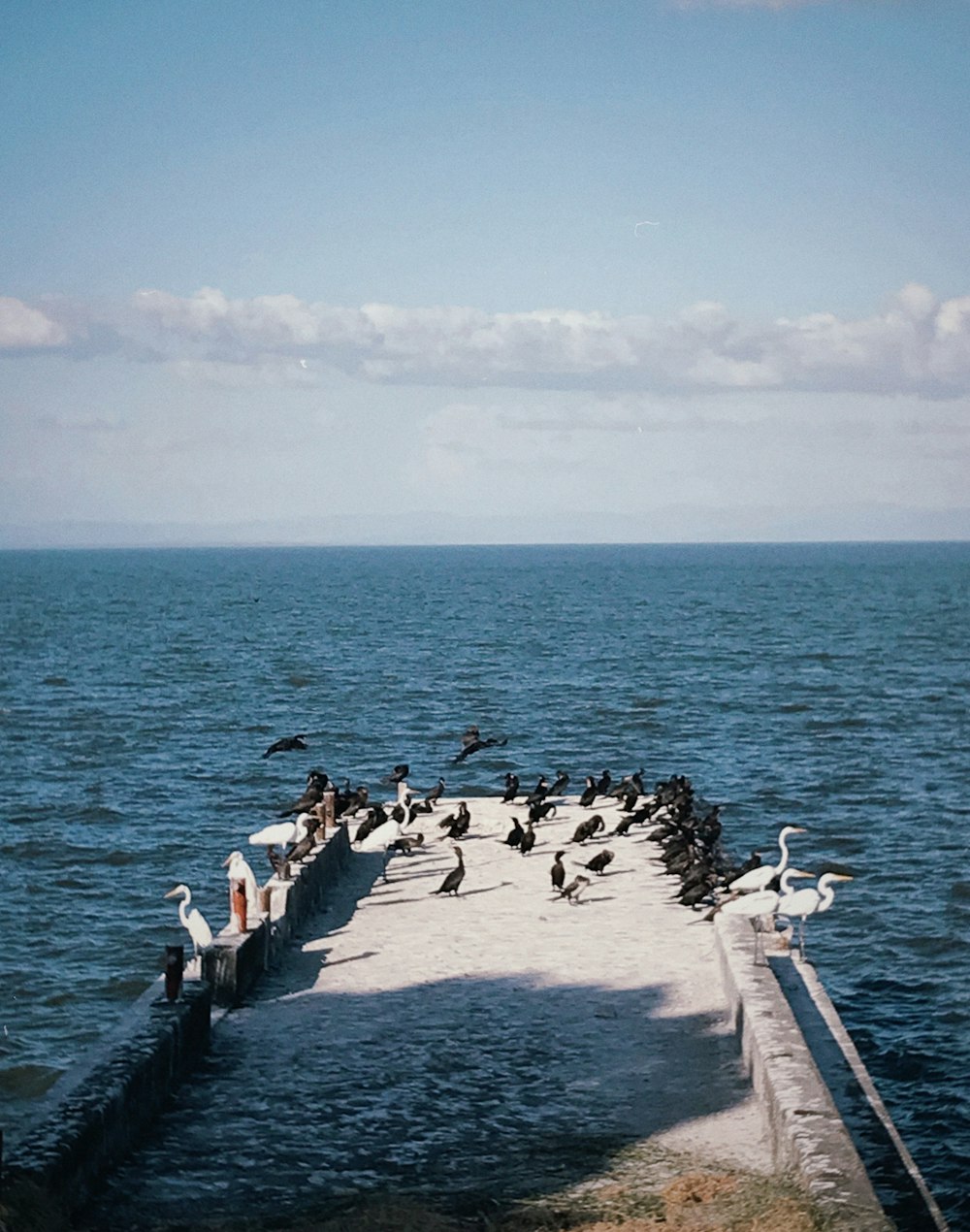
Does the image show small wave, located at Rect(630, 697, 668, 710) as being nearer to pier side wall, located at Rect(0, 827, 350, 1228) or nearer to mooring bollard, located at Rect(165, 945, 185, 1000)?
pier side wall, located at Rect(0, 827, 350, 1228)

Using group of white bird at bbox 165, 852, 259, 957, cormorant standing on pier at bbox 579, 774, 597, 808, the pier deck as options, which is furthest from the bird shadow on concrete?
cormorant standing on pier at bbox 579, 774, 597, 808

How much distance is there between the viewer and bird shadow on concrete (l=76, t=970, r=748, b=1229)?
1438cm

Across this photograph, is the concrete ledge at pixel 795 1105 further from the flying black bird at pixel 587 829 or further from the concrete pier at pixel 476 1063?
the flying black bird at pixel 587 829

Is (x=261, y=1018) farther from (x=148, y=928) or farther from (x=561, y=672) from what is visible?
(x=561, y=672)

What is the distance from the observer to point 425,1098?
1650 centimetres

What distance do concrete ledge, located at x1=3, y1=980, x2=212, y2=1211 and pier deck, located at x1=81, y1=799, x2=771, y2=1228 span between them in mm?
267

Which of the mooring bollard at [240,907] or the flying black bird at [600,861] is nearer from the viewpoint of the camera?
the mooring bollard at [240,907]

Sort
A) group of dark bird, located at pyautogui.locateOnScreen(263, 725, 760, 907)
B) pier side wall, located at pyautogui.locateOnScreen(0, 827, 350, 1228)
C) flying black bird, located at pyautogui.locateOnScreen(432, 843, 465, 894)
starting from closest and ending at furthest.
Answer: pier side wall, located at pyautogui.locateOnScreen(0, 827, 350, 1228) → group of dark bird, located at pyautogui.locateOnScreen(263, 725, 760, 907) → flying black bird, located at pyautogui.locateOnScreen(432, 843, 465, 894)

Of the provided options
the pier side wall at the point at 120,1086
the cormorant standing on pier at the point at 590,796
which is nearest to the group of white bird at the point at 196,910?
the pier side wall at the point at 120,1086

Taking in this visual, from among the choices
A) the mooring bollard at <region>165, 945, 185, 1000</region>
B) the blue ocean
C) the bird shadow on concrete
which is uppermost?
the mooring bollard at <region>165, 945, 185, 1000</region>

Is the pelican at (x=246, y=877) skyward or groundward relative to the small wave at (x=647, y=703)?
skyward

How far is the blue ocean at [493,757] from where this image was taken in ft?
89.0

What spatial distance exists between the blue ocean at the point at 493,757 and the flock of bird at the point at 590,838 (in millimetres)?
2329

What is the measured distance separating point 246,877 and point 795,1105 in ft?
29.9
